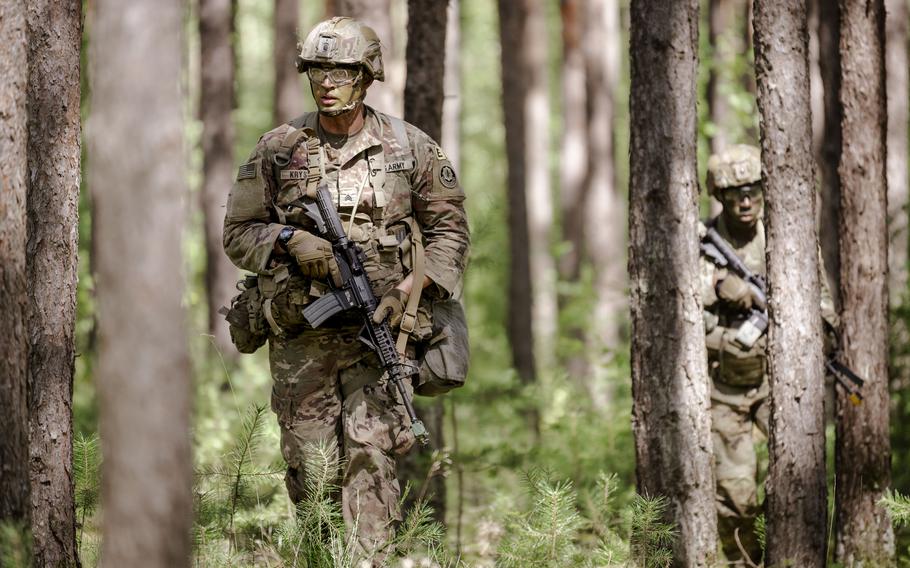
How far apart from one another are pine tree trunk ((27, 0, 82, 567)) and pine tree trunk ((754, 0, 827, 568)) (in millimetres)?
3254

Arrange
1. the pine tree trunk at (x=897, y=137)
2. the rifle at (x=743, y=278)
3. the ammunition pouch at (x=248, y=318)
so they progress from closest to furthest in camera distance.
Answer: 1. the ammunition pouch at (x=248, y=318)
2. the rifle at (x=743, y=278)
3. the pine tree trunk at (x=897, y=137)

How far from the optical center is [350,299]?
5.48 m

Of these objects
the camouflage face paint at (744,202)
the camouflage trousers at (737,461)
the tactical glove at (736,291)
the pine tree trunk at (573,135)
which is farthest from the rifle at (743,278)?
→ the pine tree trunk at (573,135)

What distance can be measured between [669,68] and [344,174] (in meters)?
1.64

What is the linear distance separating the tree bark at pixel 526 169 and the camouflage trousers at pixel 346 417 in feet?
25.4

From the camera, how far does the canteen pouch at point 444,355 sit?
5.70 meters

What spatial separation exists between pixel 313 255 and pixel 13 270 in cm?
143

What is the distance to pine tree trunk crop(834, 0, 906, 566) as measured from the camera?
22.0 feet

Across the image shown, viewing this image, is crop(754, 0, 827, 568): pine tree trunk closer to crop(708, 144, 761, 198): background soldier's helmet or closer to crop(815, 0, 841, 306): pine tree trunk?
crop(708, 144, 761, 198): background soldier's helmet

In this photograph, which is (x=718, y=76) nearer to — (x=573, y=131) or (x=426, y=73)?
(x=573, y=131)

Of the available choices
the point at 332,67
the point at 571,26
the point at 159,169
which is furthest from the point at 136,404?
the point at 571,26

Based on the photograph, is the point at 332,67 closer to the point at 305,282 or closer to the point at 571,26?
the point at 305,282

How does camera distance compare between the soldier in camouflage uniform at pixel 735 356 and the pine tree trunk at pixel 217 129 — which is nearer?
the soldier in camouflage uniform at pixel 735 356

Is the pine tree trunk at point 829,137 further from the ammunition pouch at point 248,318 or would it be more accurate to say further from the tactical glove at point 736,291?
the ammunition pouch at point 248,318
